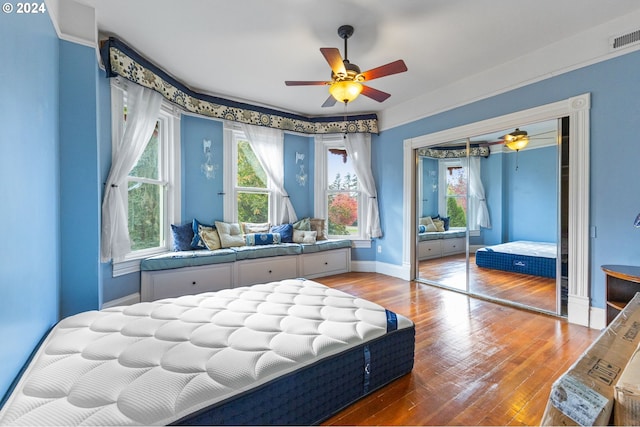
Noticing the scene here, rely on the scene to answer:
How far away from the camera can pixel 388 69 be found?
2473 millimetres

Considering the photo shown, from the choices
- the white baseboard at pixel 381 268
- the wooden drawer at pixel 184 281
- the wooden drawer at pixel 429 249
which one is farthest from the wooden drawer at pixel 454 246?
the wooden drawer at pixel 184 281

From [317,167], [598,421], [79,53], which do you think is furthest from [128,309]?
[317,167]

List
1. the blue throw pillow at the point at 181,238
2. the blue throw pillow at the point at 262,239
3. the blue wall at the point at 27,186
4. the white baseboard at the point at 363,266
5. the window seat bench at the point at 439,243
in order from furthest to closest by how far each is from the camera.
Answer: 1. the white baseboard at the point at 363,266
2. the blue throw pillow at the point at 262,239
3. the window seat bench at the point at 439,243
4. the blue throw pillow at the point at 181,238
5. the blue wall at the point at 27,186

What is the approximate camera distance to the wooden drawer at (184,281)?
3.24 m

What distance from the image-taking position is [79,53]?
91.3 inches

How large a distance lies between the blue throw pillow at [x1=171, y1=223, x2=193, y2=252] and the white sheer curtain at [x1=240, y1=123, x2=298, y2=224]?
1590mm

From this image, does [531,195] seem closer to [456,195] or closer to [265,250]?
[456,195]

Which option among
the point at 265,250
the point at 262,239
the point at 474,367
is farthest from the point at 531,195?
the point at 262,239

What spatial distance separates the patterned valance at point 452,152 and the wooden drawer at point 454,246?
123 cm

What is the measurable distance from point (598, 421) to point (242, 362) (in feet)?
4.17

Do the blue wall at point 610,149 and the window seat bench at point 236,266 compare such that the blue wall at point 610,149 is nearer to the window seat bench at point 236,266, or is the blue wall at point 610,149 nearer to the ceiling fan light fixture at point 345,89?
the ceiling fan light fixture at point 345,89

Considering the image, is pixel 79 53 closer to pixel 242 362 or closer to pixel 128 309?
pixel 128 309

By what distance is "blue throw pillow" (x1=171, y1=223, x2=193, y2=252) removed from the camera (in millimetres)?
3720

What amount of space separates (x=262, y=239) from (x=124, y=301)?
6.23ft
